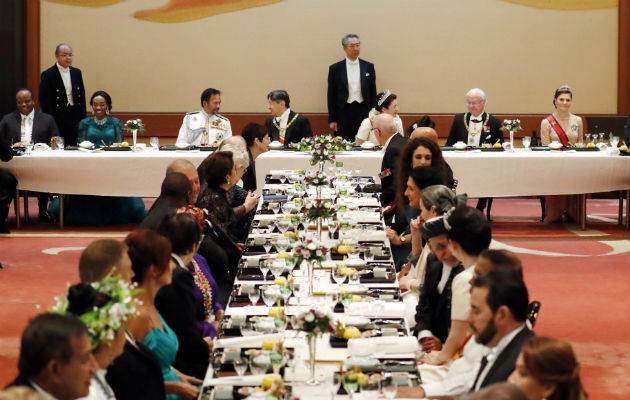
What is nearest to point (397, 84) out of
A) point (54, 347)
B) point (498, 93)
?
point (498, 93)

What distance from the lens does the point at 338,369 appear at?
3.26 metres

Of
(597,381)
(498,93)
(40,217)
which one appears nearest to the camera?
(597,381)

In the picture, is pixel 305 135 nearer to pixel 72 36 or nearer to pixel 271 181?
pixel 271 181

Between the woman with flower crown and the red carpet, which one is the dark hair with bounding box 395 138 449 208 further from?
the woman with flower crown

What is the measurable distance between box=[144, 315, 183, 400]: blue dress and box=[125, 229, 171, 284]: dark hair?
0.66ft

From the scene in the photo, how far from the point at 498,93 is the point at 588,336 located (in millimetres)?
7130

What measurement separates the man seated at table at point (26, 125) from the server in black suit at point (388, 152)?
416 centimetres

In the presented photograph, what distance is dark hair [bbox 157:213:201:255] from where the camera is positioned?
3.85 metres

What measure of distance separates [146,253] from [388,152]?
14.6ft

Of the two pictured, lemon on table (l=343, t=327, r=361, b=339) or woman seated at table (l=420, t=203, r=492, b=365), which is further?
woman seated at table (l=420, t=203, r=492, b=365)

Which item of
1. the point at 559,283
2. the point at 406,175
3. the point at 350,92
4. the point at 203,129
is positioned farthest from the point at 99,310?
the point at 350,92

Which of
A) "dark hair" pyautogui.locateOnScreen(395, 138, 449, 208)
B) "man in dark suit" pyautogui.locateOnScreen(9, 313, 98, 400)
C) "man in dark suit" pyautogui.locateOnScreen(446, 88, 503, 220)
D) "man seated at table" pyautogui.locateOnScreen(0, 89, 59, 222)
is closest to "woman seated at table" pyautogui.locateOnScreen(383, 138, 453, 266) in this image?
"dark hair" pyautogui.locateOnScreen(395, 138, 449, 208)

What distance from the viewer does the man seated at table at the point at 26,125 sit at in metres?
10.2

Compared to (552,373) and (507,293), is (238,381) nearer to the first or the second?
(507,293)
